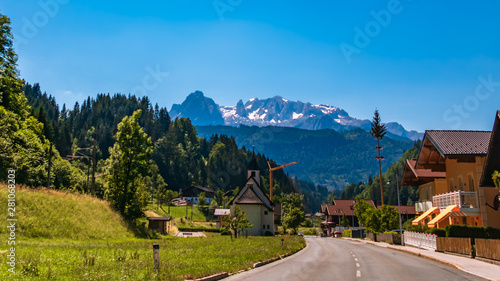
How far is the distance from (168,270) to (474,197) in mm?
31669

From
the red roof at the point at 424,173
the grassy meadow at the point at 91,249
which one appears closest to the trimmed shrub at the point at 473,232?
the grassy meadow at the point at 91,249

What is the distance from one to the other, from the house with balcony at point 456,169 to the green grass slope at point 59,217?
103ft

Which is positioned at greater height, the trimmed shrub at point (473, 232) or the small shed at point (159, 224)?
the trimmed shrub at point (473, 232)

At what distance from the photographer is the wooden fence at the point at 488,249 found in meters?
20.4

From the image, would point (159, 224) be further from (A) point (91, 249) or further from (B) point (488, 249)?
(B) point (488, 249)

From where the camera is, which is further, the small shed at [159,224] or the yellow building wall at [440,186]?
the small shed at [159,224]

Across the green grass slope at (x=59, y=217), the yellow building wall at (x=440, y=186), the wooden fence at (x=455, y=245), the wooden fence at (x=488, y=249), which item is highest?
the yellow building wall at (x=440, y=186)

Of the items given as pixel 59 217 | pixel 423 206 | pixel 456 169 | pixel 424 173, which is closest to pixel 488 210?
pixel 456 169

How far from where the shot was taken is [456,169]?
38.9 metres

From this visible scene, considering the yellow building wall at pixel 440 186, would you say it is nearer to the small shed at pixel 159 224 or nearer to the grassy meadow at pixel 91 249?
the grassy meadow at pixel 91 249

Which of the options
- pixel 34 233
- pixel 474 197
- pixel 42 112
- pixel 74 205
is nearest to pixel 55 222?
pixel 34 233

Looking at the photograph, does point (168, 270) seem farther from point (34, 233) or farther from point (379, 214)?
point (379, 214)

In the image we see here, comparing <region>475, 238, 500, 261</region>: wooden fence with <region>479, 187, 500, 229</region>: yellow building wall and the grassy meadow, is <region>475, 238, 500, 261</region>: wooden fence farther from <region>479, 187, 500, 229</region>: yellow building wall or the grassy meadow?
<region>479, 187, 500, 229</region>: yellow building wall

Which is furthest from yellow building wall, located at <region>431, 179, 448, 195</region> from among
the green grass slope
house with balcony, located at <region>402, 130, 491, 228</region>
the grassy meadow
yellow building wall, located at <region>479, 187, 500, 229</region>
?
the green grass slope
